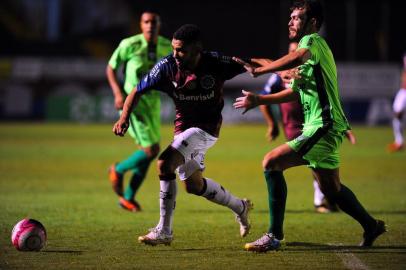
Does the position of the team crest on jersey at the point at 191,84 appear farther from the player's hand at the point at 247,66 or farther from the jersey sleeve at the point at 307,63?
the jersey sleeve at the point at 307,63

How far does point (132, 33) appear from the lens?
37.6 meters

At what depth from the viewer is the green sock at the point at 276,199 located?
25.0 feet

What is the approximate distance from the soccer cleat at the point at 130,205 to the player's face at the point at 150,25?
7.41 ft

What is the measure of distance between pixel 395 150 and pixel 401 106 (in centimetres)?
128

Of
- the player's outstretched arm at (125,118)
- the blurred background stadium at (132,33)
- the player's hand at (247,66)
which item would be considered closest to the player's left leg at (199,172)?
the player's outstretched arm at (125,118)

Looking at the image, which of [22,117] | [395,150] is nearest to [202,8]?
[22,117]

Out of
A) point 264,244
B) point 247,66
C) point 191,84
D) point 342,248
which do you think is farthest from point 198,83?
point 342,248

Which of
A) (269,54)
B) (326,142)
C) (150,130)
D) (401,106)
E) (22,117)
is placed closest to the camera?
(326,142)

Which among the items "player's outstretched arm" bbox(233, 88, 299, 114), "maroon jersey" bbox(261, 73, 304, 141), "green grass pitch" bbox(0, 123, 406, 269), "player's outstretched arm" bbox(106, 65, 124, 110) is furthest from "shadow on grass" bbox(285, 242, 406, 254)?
"player's outstretched arm" bbox(106, 65, 124, 110)

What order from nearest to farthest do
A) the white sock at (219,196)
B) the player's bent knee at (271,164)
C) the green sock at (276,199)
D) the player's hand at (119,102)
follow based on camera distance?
the player's bent knee at (271,164) < the green sock at (276,199) < the white sock at (219,196) < the player's hand at (119,102)

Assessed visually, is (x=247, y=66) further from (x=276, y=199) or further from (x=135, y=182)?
(x=135, y=182)

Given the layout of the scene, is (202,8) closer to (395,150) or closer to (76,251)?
(395,150)

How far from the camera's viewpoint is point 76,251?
7.44 meters

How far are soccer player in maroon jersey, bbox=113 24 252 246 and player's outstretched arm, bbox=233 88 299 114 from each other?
55 cm
